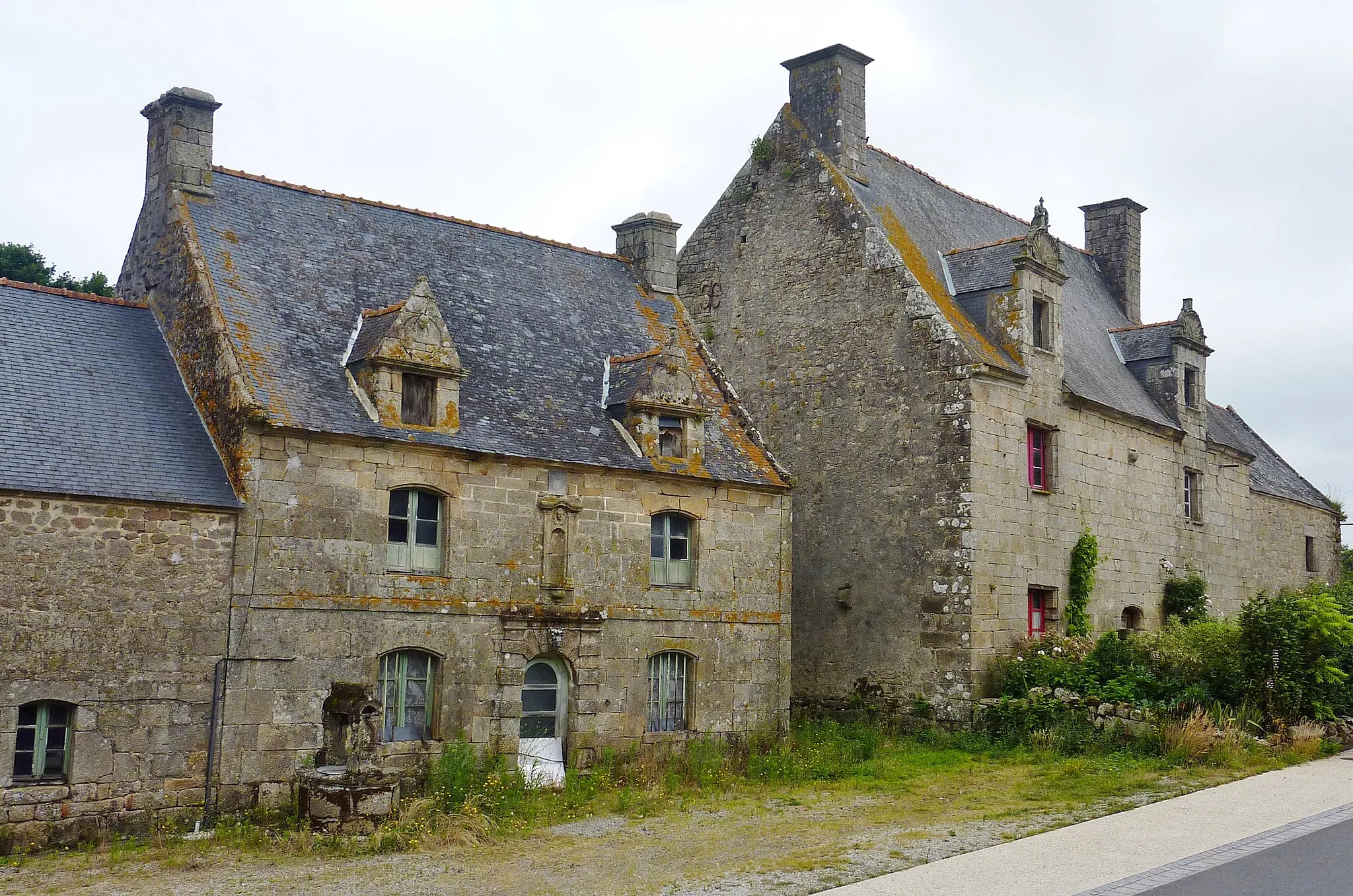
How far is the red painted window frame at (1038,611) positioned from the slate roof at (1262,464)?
8.38m

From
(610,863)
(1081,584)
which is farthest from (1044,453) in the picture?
(610,863)

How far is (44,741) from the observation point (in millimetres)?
12812

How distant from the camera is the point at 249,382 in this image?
1470 cm

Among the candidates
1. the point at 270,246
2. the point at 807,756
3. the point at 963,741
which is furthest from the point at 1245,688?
the point at 270,246

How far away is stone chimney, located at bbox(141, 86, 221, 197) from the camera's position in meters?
16.7

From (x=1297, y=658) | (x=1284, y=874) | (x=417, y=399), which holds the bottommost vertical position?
(x=1284, y=874)

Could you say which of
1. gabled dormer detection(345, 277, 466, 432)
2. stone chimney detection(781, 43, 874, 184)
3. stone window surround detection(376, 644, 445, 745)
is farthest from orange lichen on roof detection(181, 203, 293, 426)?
stone chimney detection(781, 43, 874, 184)

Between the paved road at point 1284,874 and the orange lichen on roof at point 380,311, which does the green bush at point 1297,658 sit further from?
the orange lichen on roof at point 380,311

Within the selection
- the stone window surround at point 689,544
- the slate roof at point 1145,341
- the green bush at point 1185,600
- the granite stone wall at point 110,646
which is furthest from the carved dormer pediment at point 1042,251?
the granite stone wall at point 110,646

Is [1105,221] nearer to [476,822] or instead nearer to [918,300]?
[918,300]

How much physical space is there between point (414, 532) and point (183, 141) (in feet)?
19.9

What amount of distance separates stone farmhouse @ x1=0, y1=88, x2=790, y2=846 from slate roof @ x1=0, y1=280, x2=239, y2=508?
0.13 ft

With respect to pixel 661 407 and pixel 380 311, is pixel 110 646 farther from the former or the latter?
pixel 661 407

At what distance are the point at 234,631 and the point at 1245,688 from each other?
13268 millimetres
